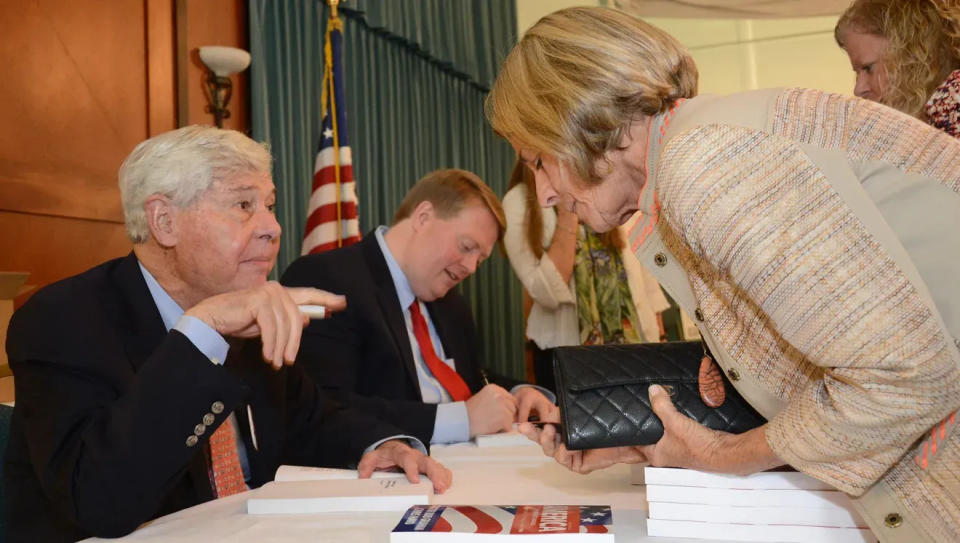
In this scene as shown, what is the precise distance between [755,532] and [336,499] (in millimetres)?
604

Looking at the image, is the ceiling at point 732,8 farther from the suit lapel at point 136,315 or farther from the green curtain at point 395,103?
the suit lapel at point 136,315

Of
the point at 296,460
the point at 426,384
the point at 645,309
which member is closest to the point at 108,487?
the point at 296,460

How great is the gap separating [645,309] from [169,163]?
8.64 ft

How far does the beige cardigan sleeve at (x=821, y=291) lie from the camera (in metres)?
0.96

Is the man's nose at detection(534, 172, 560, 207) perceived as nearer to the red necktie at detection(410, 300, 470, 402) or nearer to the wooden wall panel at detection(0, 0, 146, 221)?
the red necktie at detection(410, 300, 470, 402)

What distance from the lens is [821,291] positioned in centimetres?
97

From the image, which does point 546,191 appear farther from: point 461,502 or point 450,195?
point 450,195

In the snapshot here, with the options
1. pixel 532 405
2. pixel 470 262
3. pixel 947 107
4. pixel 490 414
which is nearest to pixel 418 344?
pixel 470 262

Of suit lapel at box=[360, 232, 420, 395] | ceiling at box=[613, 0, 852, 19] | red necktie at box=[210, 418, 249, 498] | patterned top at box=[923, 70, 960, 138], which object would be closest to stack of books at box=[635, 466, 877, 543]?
red necktie at box=[210, 418, 249, 498]

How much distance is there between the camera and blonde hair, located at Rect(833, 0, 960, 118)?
200 centimetres

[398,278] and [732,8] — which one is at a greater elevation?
[732,8]

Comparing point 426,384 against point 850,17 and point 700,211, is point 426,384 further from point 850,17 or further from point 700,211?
point 700,211

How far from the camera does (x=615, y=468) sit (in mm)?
1688

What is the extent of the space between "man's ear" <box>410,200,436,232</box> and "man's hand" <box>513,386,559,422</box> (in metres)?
0.70
